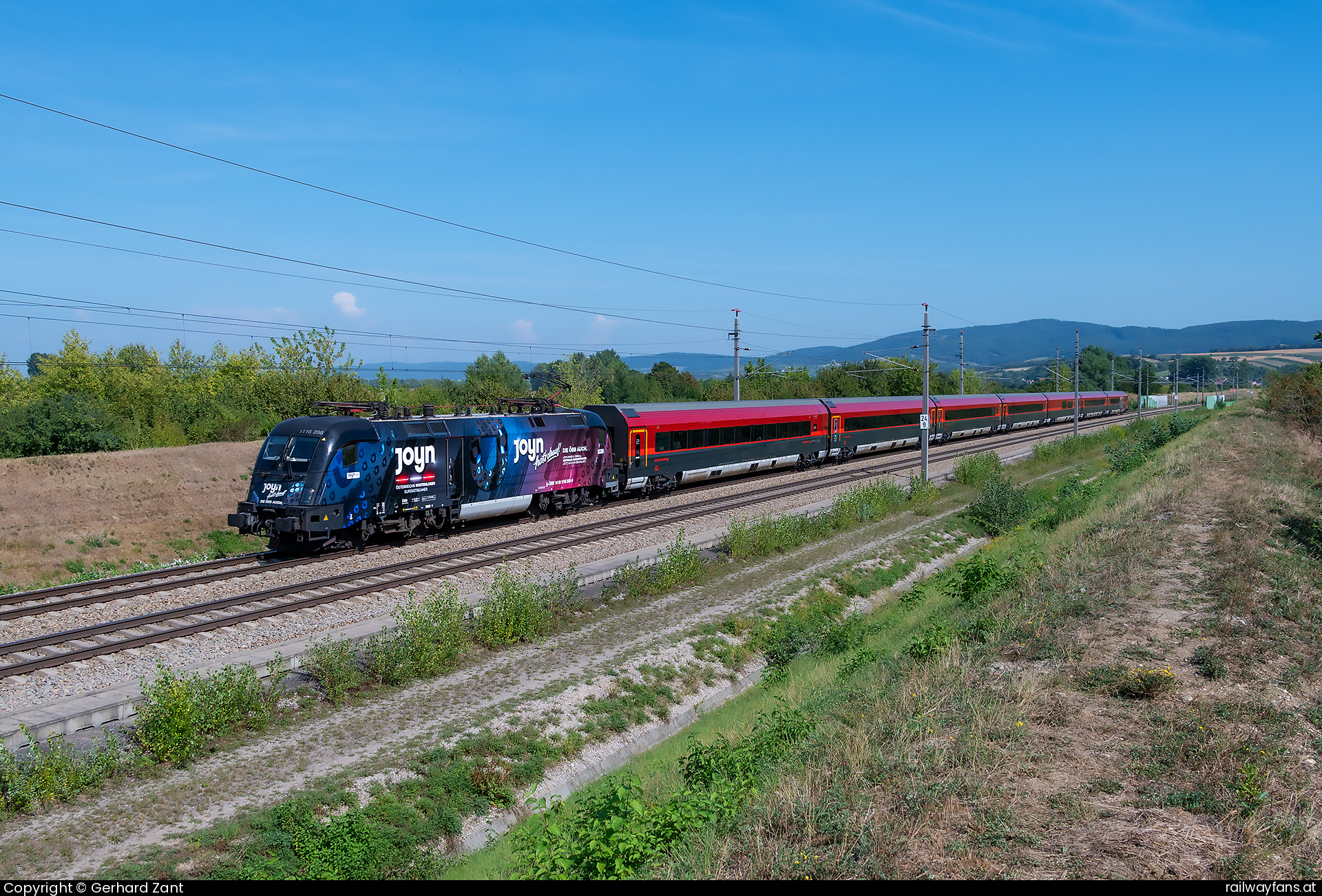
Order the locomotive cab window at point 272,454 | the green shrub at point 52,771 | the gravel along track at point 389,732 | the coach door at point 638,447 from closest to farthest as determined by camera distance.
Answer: the gravel along track at point 389,732 < the green shrub at point 52,771 < the locomotive cab window at point 272,454 < the coach door at point 638,447

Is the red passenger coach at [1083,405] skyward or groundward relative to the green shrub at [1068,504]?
skyward

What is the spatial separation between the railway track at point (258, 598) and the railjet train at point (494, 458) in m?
1.51

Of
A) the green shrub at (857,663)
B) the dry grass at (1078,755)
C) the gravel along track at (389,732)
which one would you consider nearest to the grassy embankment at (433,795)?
the green shrub at (857,663)

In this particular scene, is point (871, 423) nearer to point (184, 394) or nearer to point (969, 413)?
point (969, 413)

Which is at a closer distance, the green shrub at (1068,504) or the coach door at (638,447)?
the green shrub at (1068,504)

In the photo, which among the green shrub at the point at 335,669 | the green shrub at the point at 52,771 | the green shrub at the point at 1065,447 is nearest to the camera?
the green shrub at the point at 52,771

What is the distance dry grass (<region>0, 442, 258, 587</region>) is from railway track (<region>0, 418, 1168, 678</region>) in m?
10.2

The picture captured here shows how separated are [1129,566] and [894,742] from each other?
10.5m

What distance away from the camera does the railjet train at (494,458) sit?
65.6 ft

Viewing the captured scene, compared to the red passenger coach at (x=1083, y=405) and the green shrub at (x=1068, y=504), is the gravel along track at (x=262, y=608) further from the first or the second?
the red passenger coach at (x=1083, y=405)

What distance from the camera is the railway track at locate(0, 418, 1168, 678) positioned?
13406 mm

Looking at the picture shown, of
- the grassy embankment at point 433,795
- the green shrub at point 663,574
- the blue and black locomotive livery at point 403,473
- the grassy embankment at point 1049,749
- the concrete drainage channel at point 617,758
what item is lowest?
the concrete drainage channel at point 617,758

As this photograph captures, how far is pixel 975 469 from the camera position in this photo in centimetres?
3872
